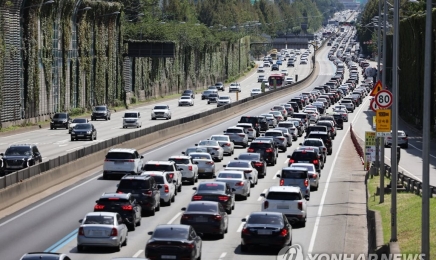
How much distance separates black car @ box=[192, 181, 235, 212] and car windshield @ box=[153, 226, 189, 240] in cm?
948

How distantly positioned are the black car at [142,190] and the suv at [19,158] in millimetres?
12847

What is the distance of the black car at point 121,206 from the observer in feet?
110

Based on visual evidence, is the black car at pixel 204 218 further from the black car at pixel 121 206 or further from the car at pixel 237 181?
the car at pixel 237 181

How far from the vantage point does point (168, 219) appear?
38094 mm

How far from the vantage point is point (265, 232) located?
101ft

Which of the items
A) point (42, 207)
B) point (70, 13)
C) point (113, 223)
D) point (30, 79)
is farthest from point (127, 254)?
point (70, 13)

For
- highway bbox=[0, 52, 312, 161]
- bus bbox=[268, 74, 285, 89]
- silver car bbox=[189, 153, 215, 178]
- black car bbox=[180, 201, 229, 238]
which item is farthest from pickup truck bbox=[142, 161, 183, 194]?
bus bbox=[268, 74, 285, 89]

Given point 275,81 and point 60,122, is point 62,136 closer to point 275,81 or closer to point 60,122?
point 60,122

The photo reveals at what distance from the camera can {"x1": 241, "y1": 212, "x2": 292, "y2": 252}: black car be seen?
30.6 metres

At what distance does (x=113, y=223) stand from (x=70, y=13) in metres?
78.8

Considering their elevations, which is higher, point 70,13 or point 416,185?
point 70,13

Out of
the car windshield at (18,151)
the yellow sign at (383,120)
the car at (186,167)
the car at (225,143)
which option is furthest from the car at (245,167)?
the car at (225,143)

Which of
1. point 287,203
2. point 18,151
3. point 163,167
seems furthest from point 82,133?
point 287,203

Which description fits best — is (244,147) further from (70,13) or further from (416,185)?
(70,13)
